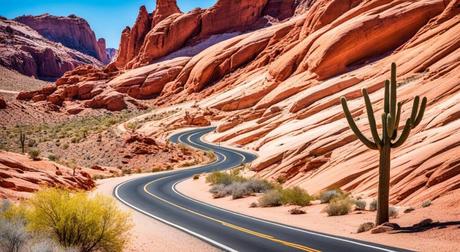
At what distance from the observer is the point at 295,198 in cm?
2005

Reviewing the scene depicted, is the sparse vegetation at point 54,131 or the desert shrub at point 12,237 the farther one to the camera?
the sparse vegetation at point 54,131

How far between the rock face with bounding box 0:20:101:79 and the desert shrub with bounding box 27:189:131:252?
499 feet

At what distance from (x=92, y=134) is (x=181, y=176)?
2200 cm

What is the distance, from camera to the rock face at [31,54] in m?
148

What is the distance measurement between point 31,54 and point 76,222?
167 m

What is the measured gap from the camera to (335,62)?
176 feet

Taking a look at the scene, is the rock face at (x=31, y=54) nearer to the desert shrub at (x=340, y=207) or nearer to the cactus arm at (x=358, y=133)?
the desert shrub at (x=340, y=207)

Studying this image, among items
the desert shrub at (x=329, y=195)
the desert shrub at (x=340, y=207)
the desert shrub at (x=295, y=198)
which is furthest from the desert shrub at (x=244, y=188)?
the desert shrub at (x=340, y=207)

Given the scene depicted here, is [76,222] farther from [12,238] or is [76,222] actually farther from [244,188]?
[244,188]

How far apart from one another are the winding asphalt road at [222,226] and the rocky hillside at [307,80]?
18.9ft

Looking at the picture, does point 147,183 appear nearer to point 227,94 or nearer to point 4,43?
point 227,94

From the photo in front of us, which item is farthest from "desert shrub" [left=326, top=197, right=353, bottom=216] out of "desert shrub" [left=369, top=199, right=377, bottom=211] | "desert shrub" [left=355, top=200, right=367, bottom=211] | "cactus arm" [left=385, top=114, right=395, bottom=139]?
"cactus arm" [left=385, top=114, right=395, bottom=139]

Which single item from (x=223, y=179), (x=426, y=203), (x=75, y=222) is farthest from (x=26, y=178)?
(x=426, y=203)

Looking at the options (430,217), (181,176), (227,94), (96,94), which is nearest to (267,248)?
(430,217)
